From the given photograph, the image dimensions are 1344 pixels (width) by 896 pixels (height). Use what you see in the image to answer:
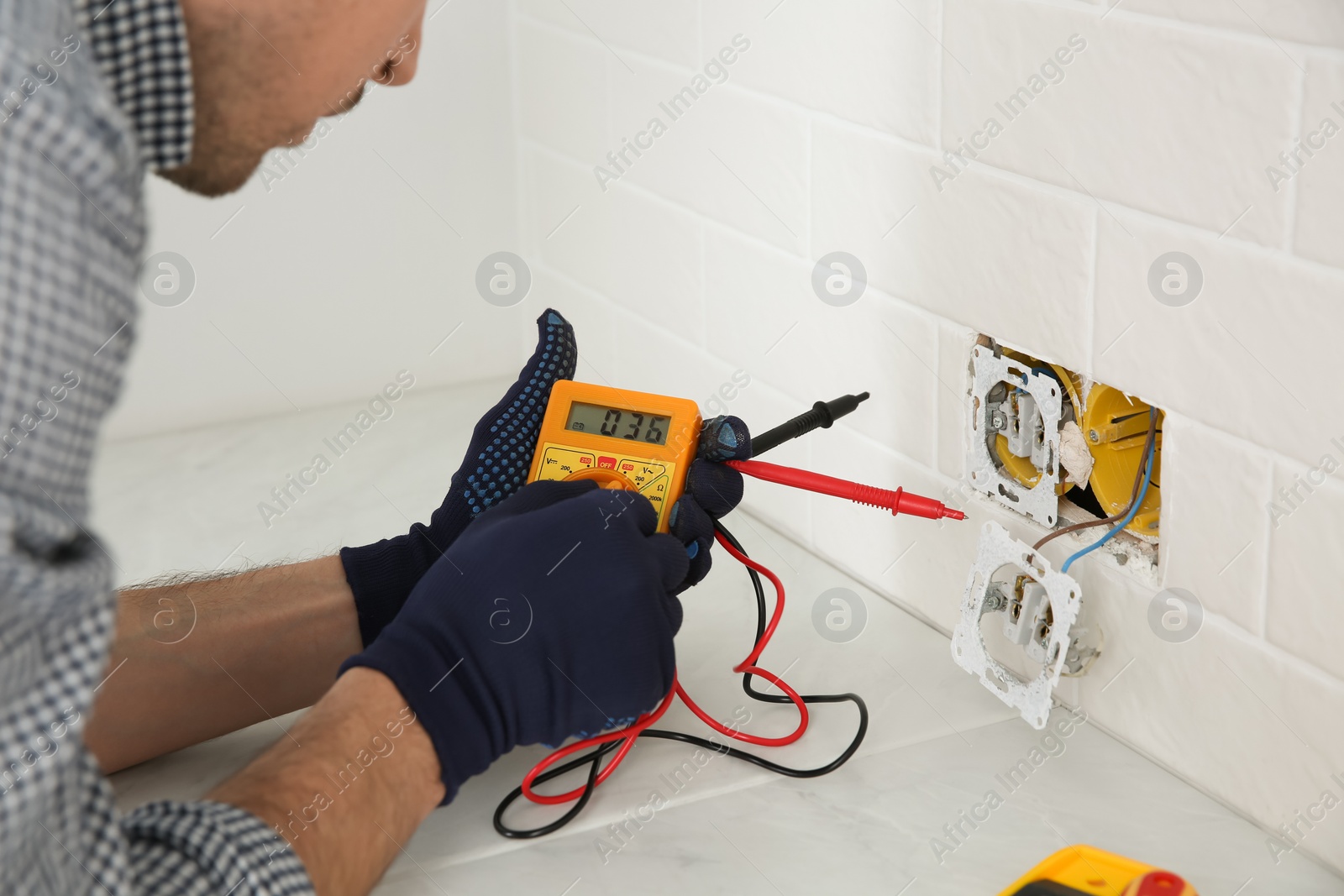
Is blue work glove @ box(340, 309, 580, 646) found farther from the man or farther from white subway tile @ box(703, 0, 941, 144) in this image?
white subway tile @ box(703, 0, 941, 144)

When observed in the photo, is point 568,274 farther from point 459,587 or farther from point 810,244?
point 459,587

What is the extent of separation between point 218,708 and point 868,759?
51 cm

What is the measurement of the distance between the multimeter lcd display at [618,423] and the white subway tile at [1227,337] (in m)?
0.34

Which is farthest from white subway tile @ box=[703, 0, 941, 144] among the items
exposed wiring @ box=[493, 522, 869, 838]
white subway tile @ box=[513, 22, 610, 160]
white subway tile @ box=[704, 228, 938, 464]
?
exposed wiring @ box=[493, 522, 869, 838]

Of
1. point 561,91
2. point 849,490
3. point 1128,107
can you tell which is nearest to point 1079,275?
point 1128,107

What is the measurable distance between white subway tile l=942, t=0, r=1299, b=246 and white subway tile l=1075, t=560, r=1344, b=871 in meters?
0.28

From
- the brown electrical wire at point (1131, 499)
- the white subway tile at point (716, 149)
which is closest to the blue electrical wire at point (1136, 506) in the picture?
the brown electrical wire at point (1131, 499)

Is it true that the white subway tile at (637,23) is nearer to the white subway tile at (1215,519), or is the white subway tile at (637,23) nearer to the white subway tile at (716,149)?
the white subway tile at (716,149)

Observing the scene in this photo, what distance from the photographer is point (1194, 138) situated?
774 millimetres

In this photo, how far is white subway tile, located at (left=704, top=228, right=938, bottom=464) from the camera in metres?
1.09

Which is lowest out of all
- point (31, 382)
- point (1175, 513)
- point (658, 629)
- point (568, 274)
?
point (568, 274)

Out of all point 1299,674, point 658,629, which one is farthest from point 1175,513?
point 658,629

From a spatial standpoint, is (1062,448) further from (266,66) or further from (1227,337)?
(266,66)

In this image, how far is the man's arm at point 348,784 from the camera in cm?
72
